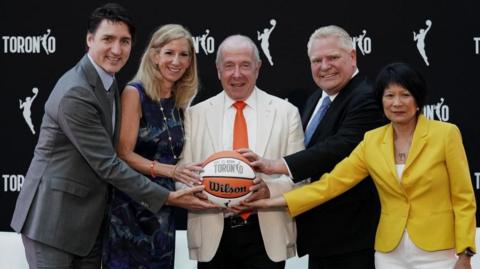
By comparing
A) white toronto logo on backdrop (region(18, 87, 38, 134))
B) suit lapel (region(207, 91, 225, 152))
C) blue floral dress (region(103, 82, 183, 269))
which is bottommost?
blue floral dress (region(103, 82, 183, 269))

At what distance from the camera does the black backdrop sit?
4441 mm

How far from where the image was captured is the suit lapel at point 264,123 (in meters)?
3.21

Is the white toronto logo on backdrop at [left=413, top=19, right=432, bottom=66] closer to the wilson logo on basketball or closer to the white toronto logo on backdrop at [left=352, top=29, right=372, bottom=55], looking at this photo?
the white toronto logo on backdrop at [left=352, top=29, right=372, bottom=55]

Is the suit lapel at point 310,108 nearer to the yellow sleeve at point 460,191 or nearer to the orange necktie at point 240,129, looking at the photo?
the orange necktie at point 240,129

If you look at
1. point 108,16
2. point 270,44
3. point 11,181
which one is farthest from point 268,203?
point 11,181

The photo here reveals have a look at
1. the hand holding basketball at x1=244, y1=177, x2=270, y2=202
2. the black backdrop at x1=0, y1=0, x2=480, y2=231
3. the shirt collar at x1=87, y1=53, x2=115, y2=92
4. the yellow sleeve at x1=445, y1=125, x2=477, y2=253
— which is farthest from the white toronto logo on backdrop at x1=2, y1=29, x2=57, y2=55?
the yellow sleeve at x1=445, y1=125, x2=477, y2=253

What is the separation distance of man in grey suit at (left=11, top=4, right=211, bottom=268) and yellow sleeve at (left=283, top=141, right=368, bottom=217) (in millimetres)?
454

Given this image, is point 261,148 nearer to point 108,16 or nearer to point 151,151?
point 151,151

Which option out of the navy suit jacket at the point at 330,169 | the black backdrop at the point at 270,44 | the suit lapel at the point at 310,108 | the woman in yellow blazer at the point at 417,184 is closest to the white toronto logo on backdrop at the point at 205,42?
the black backdrop at the point at 270,44

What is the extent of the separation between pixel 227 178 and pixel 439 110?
6.65 ft

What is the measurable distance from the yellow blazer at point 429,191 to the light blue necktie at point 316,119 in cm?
49

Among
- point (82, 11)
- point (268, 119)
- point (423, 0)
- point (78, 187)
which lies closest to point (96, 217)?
point (78, 187)

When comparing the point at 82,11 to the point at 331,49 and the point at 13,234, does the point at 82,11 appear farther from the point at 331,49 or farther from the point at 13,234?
the point at 331,49

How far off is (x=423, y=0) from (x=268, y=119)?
1.78 metres
